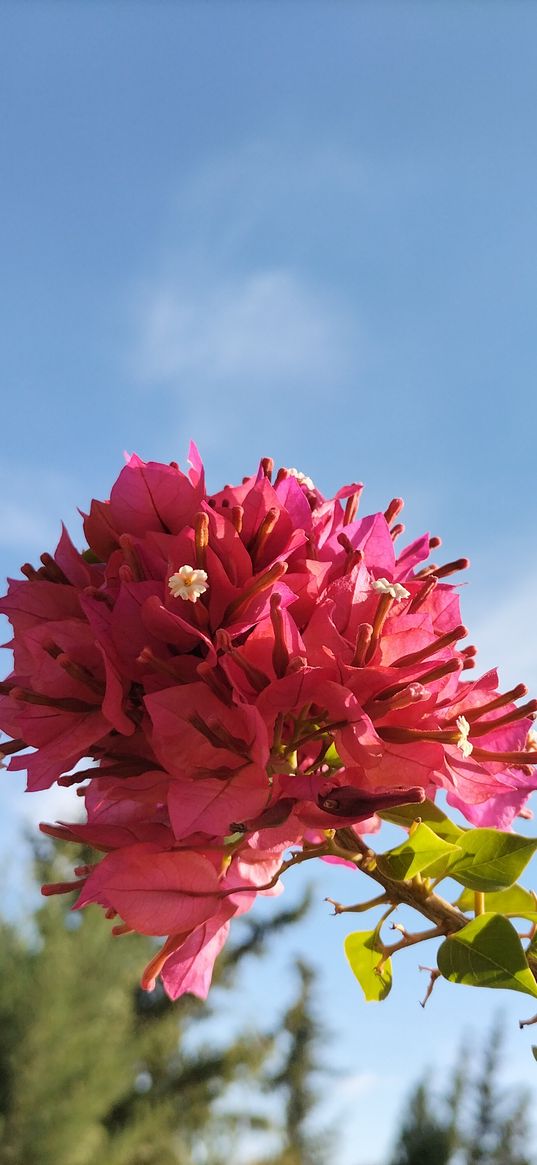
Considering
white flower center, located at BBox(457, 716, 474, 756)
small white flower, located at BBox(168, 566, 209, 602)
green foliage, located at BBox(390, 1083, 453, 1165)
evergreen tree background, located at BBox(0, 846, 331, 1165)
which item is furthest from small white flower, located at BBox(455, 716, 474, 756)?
green foliage, located at BBox(390, 1083, 453, 1165)

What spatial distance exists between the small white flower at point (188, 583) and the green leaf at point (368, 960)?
0.65 ft

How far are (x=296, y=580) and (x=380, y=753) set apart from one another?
0.09 metres

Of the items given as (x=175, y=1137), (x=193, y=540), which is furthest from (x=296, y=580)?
(x=175, y=1137)

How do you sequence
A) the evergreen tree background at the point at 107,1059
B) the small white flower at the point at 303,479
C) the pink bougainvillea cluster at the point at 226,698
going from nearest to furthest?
1. the pink bougainvillea cluster at the point at 226,698
2. the small white flower at the point at 303,479
3. the evergreen tree background at the point at 107,1059

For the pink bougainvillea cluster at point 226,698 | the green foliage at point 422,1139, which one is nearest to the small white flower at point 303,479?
the pink bougainvillea cluster at point 226,698

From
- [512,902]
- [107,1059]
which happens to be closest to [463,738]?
[512,902]

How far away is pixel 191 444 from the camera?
0.50m

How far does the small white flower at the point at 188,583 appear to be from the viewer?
40 centimetres

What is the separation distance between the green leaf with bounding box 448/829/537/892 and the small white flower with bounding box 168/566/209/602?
0.16 m

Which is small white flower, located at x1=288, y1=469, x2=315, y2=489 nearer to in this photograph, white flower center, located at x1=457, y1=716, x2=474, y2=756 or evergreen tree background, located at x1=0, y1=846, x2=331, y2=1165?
white flower center, located at x1=457, y1=716, x2=474, y2=756

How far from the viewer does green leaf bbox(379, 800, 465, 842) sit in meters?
0.45

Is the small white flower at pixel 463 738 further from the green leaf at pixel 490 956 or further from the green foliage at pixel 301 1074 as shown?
the green foliage at pixel 301 1074

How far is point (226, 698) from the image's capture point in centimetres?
40

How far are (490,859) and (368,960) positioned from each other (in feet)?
0.32
